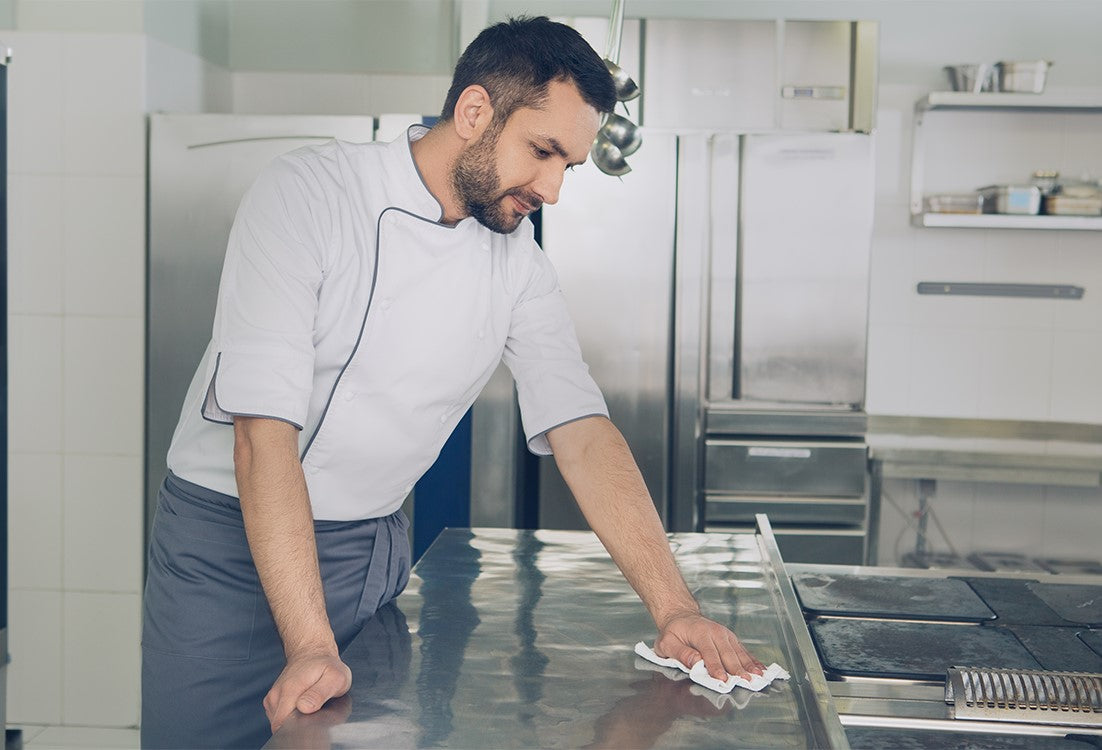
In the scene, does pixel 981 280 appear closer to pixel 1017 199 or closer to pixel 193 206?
pixel 1017 199

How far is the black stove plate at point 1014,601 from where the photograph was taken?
1694 mm

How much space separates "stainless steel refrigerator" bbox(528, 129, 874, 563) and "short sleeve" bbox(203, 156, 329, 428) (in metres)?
1.77

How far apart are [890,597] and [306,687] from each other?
3.26 ft

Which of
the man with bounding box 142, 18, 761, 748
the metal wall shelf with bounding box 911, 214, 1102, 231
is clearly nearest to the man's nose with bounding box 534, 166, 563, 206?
the man with bounding box 142, 18, 761, 748

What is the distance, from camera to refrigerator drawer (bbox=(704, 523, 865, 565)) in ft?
10.9

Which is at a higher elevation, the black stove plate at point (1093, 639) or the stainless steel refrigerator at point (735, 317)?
the stainless steel refrigerator at point (735, 317)

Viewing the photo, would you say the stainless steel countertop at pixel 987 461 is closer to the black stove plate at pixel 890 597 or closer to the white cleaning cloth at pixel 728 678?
the black stove plate at pixel 890 597

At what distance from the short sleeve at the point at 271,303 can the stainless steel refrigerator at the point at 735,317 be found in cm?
177

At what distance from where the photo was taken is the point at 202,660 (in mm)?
1550

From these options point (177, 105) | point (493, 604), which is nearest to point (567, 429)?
point (493, 604)

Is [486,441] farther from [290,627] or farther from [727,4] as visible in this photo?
[290,627]

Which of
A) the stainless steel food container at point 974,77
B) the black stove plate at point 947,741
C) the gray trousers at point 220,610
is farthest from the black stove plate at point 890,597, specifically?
the stainless steel food container at point 974,77

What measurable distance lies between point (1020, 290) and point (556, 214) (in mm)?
1691

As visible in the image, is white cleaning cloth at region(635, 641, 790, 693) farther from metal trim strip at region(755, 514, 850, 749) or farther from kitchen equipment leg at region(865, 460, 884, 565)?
kitchen equipment leg at region(865, 460, 884, 565)
